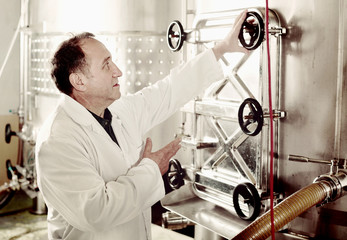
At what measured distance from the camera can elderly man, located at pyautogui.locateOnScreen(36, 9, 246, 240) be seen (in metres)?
1.39

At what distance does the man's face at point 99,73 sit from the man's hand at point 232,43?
48 cm

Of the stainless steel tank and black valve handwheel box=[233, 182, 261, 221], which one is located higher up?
the stainless steel tank

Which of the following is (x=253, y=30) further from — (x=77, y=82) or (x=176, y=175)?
(x=176, y=175)

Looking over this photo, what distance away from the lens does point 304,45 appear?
5.08 feet

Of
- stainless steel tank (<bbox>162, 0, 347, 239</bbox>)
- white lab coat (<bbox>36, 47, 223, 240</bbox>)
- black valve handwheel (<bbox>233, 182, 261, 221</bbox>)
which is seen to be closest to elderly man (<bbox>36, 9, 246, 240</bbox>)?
white lab coat (<bbox>36, 47, 223, 240</bbox>)

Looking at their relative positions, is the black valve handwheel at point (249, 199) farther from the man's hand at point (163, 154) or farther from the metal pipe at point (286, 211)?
the man's hand at point (163, 154)

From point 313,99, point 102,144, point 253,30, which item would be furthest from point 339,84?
point 102,144

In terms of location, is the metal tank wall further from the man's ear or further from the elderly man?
the man's ear

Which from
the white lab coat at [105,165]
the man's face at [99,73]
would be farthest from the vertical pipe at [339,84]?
the man's face at [99,73]

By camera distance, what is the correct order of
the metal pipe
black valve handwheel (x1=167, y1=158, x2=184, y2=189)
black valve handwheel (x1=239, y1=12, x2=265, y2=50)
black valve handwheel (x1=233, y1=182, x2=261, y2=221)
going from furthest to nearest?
black valve handwheel (x1=167, y1=158, x2=184, y2=189), black valve handwheel (x1=233, y1=182, x2=261, y2=221), black valve handwheel (x1=239, y1=12, x2=265, y2=50), the metal pipe

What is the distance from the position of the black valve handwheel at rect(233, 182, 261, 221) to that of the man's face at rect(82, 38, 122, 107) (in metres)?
0.67

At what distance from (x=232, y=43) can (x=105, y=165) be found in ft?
2.50

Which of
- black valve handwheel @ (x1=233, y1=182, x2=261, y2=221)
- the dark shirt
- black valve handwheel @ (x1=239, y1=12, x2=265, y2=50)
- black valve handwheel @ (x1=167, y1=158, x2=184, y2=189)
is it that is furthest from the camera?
black valve handwheel @ (x1=167, y1=158, x2=184, y2=189)

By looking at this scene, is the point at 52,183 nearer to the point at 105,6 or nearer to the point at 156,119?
the point at 156,119
